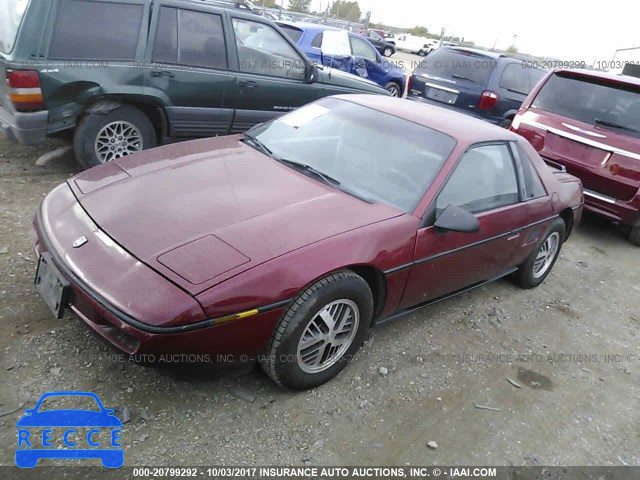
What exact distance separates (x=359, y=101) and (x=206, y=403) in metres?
2.39

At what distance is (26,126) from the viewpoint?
4.38 metres

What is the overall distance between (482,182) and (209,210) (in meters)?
1.85

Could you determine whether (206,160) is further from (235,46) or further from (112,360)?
(235,46)

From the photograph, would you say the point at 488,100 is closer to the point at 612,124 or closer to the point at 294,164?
the point at 612,124

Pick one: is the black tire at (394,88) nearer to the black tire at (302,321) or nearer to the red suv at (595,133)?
the red suv at (595,133)

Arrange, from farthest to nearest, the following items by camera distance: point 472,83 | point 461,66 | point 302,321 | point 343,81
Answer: point 461,66, point 472,83, point 343,81, point 302,321

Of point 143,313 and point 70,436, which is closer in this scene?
point 143,313

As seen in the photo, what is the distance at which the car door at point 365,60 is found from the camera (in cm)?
1061

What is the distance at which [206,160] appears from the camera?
3.35m

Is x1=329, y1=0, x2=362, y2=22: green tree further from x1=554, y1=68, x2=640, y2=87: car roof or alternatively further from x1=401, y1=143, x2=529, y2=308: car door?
→ x1=401, y1=143, x2=529, y2=308: car door

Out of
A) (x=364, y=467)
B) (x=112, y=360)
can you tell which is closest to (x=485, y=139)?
(x=364, y=467)

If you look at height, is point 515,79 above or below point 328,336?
above

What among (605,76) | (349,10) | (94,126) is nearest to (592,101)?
(605,76)

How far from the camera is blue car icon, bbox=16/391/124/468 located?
87.4 inches
